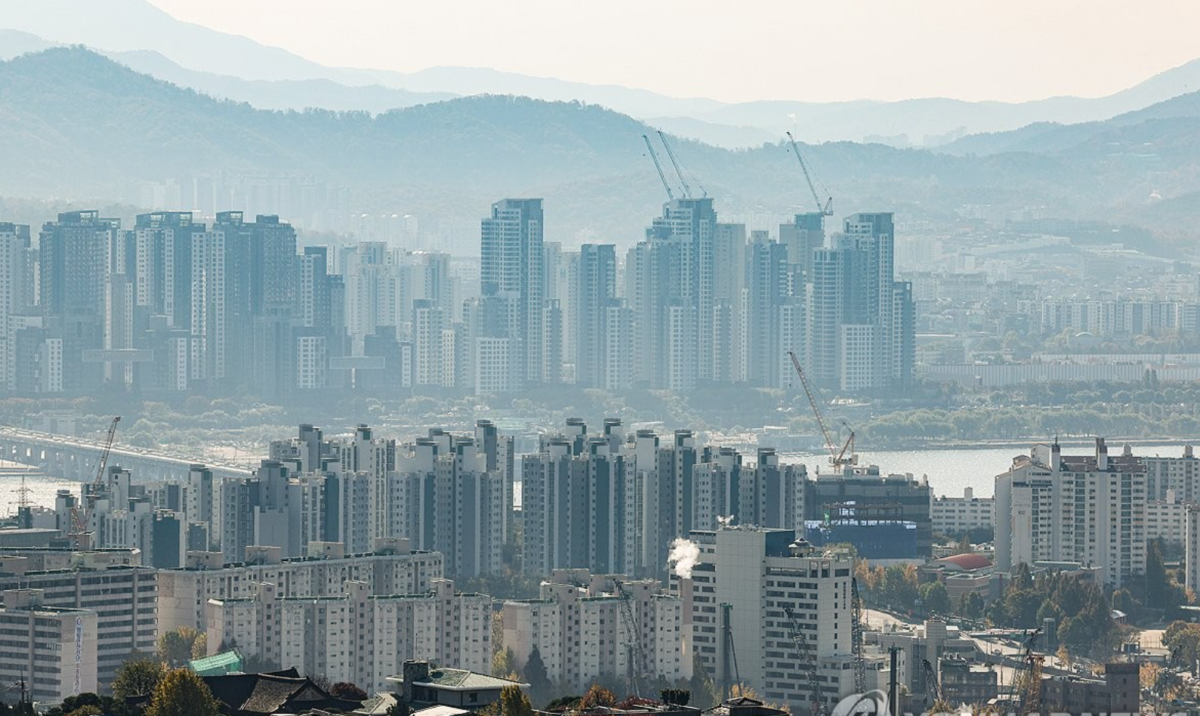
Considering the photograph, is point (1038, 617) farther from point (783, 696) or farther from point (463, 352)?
point (463, 352)

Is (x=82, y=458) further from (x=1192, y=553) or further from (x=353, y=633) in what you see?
(x=353, y=633)

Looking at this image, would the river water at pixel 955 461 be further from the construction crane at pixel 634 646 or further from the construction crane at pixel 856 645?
the construction crane at pixel 634 646

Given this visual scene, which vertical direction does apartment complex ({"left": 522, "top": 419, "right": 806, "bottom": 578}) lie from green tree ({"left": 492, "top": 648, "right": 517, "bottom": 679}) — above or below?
above

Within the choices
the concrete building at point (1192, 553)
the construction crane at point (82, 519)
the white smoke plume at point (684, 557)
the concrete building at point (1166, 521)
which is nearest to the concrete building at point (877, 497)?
the concrete building at point (1166, 521)

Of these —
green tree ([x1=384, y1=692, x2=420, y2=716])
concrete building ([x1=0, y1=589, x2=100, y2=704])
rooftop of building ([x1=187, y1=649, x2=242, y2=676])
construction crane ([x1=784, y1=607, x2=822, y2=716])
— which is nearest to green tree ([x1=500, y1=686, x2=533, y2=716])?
green tree ([x1=384, y1=692, x2=420, y2=716])

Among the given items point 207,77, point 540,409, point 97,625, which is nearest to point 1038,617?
point 97,625

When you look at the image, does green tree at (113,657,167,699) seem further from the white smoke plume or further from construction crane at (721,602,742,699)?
the white smoke plume
